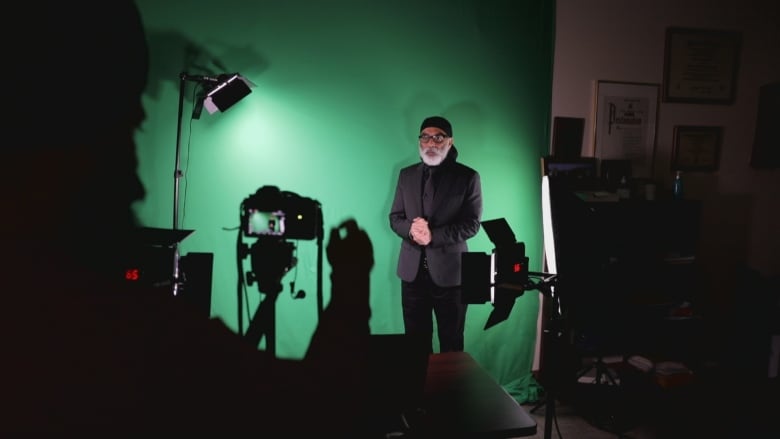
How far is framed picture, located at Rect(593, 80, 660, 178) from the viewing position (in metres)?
3.09

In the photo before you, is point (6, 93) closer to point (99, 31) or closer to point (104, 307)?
point (99, 31)

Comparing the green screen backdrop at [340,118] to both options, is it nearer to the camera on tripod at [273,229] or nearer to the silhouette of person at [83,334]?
the silhouette of person at [83,334]

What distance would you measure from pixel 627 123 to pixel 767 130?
1191mm

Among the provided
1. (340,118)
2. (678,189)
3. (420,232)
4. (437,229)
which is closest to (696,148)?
(678,189)

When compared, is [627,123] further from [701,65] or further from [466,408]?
[466,408]

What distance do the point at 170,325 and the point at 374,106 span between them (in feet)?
6.13

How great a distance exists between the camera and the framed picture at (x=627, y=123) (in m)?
3.09

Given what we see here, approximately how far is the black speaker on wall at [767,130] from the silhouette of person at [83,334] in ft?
12.3

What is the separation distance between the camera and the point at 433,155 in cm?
257

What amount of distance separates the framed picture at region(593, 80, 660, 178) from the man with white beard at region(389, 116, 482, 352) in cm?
121

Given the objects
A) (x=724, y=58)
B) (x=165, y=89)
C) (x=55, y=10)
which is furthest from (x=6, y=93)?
(x=724, y=58)

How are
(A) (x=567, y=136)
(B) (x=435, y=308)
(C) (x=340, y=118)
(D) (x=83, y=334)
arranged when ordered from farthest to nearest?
(A) (x=567, y=136), (C) (x=340, y=118), (B) (x=435, y=308), (D) (x=83, y=334)

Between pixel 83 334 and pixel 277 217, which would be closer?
pixel 83 334

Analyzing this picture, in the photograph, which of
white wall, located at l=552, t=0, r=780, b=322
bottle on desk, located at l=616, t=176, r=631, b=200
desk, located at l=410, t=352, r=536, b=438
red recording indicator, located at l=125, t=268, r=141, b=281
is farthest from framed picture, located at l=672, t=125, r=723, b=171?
red recording indicator, located at l=125, t=268, r=141, b=281
